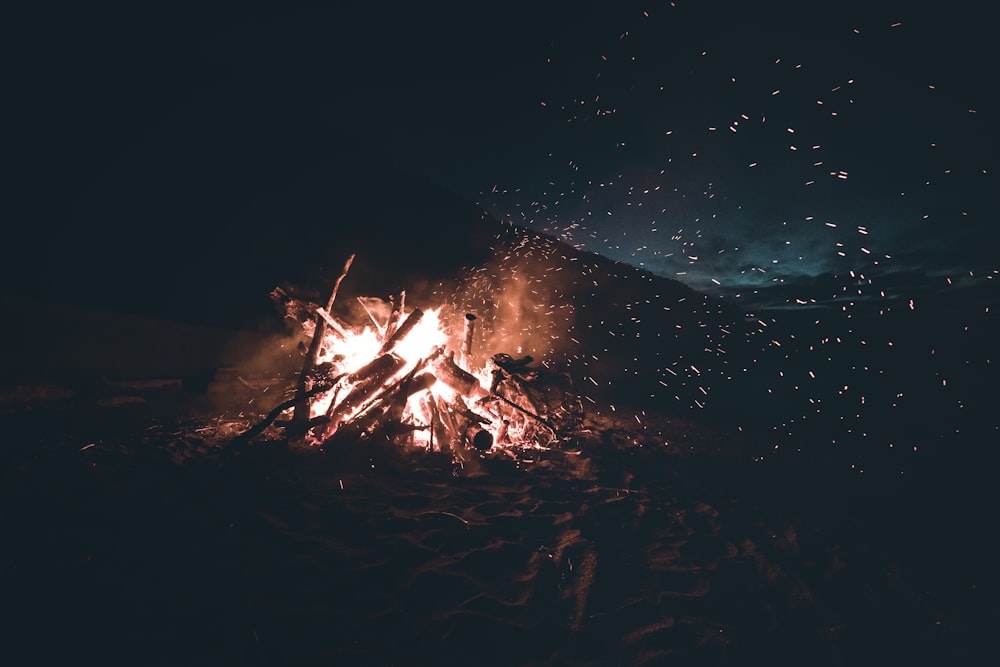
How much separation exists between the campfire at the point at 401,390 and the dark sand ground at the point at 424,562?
0.49 meters

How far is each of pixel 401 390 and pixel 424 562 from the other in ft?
10.5

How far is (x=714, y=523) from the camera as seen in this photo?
16.7 feet

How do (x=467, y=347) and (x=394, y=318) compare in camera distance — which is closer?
(x=394, y=318)

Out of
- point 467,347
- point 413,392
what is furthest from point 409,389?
point 467,347

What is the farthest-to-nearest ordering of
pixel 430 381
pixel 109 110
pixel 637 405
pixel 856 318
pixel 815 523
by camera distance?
pixel 856 318 → pixel 637 405 → pixel 109 110 → pixel 430 381 → pixel 815 523

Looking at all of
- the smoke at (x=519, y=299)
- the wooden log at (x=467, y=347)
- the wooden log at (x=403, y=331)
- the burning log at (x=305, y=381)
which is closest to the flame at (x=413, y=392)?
the wooden log at (x=403, y=331)

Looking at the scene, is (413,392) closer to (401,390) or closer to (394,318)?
(401,390)

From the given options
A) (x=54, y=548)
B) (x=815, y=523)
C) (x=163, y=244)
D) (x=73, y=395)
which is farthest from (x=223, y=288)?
(x=815, y=523)

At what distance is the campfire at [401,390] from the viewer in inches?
238

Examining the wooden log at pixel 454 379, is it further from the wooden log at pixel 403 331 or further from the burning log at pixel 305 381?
the burning log at pixel 305 381

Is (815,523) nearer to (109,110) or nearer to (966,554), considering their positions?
(966,554)

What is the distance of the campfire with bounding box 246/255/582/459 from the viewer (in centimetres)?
604

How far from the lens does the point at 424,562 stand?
353cm

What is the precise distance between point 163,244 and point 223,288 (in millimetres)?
1474
